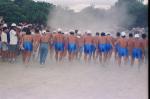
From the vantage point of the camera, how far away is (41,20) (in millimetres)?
30516

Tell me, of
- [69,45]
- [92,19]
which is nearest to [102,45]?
[69,45]

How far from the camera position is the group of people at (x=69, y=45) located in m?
14.3

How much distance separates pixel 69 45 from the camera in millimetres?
15227

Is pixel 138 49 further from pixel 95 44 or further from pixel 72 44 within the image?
pixel 72 44

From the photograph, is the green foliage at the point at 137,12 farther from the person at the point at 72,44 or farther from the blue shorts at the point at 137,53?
the blue shorts at the point at 137,53

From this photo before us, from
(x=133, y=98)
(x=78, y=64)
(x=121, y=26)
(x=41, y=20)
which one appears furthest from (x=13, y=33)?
(x=121, y=26)

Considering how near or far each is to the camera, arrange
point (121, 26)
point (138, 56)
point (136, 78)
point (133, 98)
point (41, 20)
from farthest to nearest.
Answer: point (121, 26)
point (41, 20)
point (138, 56)
point (136, 78)
point (133, 98)

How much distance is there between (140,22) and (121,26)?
3324 mm

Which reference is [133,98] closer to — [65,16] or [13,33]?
[13,33]

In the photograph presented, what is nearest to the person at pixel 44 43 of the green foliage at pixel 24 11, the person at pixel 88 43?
the person at pixel 88 43

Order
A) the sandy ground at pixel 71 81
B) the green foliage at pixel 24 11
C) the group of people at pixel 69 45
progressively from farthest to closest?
the green foliage at pixel 24 11 → the group of people at pixel 69 45 → the sandy ground at pixel 71 81

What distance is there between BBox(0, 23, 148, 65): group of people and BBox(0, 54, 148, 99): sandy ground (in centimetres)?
37

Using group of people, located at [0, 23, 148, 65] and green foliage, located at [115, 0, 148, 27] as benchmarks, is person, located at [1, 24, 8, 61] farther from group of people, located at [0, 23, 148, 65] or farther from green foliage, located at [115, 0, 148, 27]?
green foliage, located at [115, 0, 148, 27]

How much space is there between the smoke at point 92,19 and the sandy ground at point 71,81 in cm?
1854
